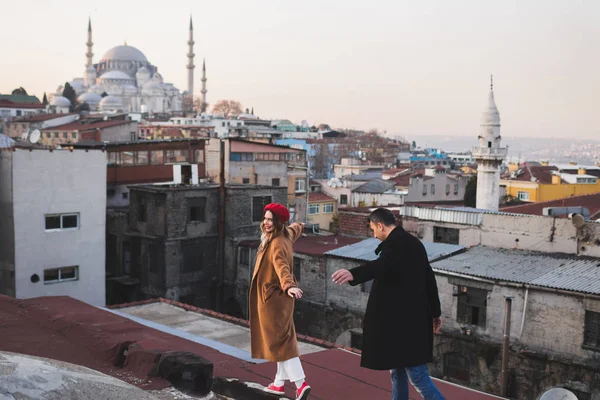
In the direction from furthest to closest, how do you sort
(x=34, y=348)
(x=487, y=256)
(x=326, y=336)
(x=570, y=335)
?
(x=326, y=336) < (x=487, y=256) < (x=570, y=335) < (x=34, y=348)

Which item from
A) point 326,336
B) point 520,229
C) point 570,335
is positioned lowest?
point 326,336

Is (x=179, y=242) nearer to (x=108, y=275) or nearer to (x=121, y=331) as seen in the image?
(x=108, y=275)

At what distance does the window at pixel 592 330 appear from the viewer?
553 inches

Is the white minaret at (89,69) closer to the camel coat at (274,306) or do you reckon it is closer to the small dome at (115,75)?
the small dome at (115,75)

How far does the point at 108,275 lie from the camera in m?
24.4

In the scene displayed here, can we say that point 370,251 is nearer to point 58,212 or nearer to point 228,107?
point 58,212

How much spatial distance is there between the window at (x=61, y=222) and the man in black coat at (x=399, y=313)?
16.4 meters

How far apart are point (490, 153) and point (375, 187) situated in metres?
9.48

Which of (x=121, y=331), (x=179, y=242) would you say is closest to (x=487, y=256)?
(x=179, y=242)

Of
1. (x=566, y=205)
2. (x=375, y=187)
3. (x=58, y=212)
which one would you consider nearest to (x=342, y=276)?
(x=58, y=212)

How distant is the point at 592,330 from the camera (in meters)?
14.1

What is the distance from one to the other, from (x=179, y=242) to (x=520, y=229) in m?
10.7

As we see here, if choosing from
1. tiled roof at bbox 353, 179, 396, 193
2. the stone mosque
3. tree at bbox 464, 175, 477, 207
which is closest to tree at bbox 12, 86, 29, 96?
the stone mosque

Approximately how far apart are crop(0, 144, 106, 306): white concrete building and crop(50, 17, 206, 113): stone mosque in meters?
99.4
